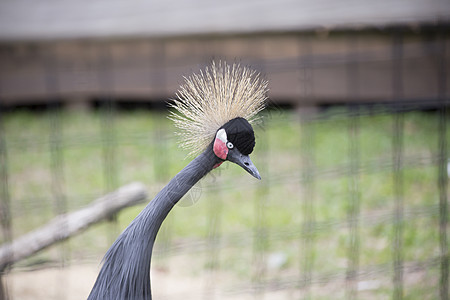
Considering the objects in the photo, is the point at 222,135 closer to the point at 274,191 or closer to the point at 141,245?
the point at 141,245

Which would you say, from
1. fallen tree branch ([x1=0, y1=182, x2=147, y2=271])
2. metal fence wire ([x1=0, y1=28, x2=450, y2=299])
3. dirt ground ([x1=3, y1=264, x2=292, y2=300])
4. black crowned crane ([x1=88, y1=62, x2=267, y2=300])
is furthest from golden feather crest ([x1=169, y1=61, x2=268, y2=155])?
dirt ground ([x1=3, y1=264, x2=292, y2=300])

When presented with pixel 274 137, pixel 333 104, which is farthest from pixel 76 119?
pixel 333 104

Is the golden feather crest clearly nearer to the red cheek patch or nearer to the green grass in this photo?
the red cheek patch

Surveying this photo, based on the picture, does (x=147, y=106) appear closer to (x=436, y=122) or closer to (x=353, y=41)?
(x=353, y=41)

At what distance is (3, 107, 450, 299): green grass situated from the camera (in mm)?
2518

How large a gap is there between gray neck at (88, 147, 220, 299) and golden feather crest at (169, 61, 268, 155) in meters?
0.05

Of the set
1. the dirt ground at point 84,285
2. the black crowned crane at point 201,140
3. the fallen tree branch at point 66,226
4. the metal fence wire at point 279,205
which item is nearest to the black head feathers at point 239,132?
the black crowned crane at point 201,140

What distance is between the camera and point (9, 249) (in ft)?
5.77

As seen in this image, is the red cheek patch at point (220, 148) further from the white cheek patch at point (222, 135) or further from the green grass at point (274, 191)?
the green grass at point (274, 191)

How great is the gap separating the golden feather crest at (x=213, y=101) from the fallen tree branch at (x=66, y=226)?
817 millimetres

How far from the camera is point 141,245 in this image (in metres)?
1.11

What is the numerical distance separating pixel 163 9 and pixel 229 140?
3629 millimetres

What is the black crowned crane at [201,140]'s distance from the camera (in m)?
1.08

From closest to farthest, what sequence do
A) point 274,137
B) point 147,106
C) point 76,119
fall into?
point 274,137
point 76,119
point 147,106
